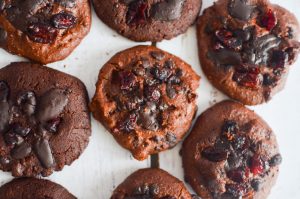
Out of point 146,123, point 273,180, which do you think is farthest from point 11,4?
point 273,180

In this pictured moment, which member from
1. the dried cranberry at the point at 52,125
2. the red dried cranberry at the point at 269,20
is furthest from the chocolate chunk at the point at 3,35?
the red dried cranberry at the point at 269,20

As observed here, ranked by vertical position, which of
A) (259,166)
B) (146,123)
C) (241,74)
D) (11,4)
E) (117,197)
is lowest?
(117,197)

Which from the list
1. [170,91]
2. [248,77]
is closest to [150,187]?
[170,91]

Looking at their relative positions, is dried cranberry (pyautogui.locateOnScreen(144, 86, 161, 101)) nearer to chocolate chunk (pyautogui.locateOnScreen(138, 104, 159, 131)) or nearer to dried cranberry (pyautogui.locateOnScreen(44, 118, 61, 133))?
chocolate chunk (pyautogui.locateOnScreen(138, 104, 159, 131))

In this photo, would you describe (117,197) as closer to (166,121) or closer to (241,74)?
(166,121)

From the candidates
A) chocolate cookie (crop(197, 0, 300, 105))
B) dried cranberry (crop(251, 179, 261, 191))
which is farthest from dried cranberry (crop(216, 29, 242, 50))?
dried cranberry (crop(251, 179, 261, 191))

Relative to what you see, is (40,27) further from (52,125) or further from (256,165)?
(256,165)
